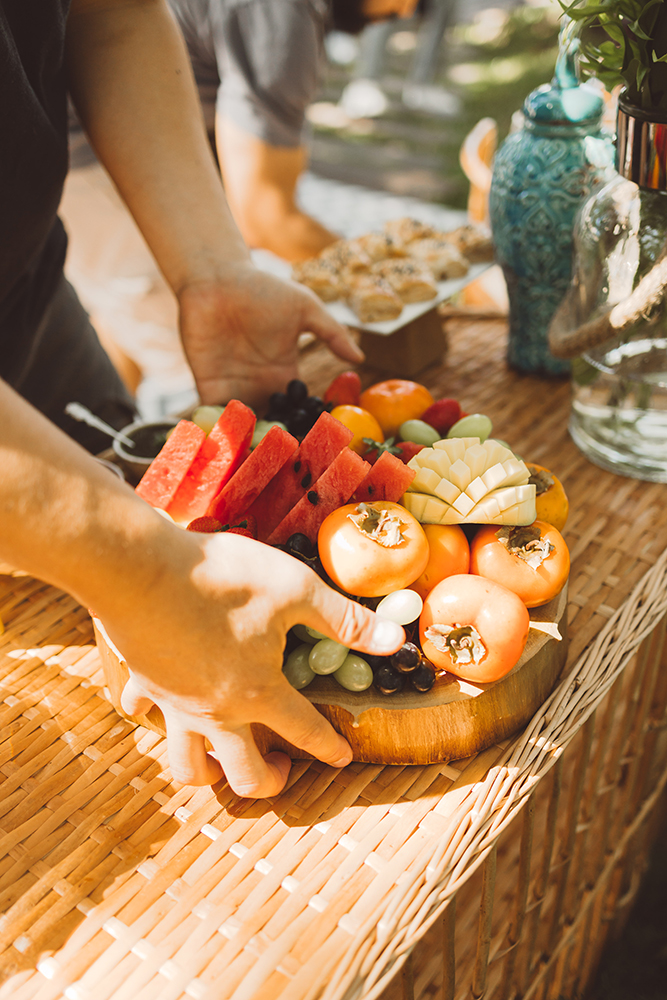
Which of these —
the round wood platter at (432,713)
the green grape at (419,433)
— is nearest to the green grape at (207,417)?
the green grape at (419,433)

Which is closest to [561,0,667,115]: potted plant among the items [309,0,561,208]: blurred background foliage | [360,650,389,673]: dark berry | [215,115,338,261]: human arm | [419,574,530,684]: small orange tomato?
[419,574,530,684]: small orange tomato

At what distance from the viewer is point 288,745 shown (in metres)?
0.83

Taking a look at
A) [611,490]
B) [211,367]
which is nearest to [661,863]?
[611,490]

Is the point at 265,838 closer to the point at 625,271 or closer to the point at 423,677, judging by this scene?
the point at 423,677

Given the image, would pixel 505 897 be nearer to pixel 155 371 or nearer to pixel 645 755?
pixel 645 755

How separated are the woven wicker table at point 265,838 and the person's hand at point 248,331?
47 centimetres

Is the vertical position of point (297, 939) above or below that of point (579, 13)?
below

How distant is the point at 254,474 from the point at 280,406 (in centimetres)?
28

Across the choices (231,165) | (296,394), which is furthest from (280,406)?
(231,165)

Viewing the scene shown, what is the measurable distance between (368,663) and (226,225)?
2.61 feet

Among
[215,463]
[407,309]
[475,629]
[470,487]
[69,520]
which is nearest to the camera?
[69,520]

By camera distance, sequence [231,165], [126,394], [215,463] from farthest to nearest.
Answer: [231,165], [126,394], [215,463]

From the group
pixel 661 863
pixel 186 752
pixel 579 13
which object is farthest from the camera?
pixel 661 863

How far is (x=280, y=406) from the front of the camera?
1.18m
